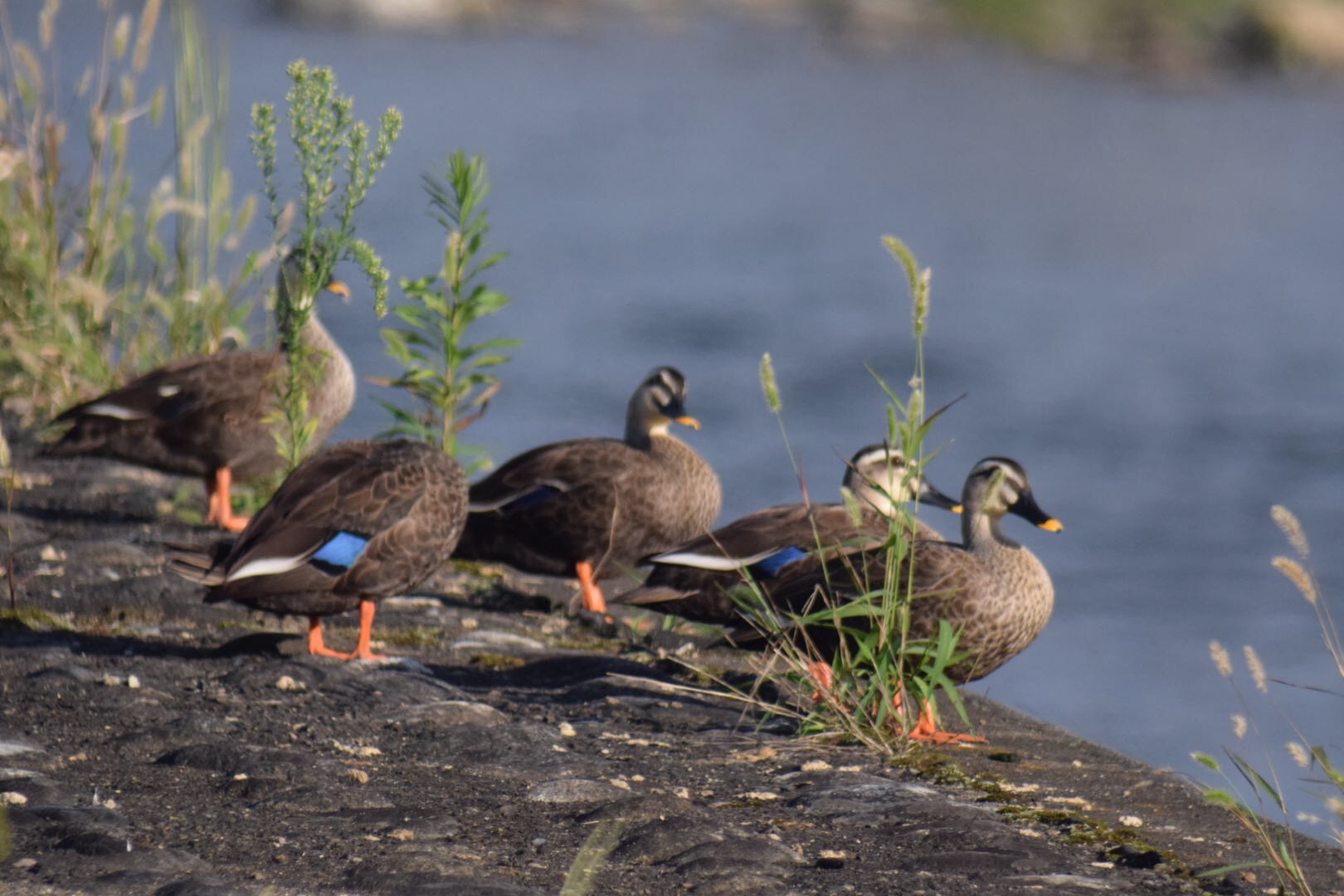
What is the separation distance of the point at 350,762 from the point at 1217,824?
2.03m

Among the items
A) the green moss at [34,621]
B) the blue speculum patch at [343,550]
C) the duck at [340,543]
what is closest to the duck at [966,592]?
the duck at [340,543]

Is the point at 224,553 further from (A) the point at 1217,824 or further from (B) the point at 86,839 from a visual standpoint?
(A) the point at 1217,824

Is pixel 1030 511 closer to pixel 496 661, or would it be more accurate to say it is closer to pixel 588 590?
pixel 588 590

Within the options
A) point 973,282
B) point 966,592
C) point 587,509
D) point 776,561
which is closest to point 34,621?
point 587,509

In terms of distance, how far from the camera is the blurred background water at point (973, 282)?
481 inches

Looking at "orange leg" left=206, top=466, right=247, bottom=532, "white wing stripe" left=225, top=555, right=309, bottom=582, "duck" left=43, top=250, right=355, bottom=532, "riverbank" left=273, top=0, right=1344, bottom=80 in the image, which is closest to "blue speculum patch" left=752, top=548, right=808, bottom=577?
"white wing stripe" left=225, top=555, right=309, bottom=582

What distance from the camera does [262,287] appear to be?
25.1 ft

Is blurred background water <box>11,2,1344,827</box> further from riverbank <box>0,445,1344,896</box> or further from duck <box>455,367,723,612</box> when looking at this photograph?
duck <box>455,367,723,612</box>

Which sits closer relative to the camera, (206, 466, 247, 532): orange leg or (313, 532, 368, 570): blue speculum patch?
(313, 532, 368, 570): blue speculum patch

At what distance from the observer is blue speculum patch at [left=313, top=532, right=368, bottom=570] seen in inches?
194

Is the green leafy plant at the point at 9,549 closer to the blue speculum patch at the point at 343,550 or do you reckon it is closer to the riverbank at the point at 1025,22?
the blue speculum patch at the point at 343,550

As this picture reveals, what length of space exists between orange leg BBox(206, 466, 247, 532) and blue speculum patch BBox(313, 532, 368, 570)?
6.14 ft

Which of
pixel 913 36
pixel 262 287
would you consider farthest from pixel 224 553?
pixel 913 36

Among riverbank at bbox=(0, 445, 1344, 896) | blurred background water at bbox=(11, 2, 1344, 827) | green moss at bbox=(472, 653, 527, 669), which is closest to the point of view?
riverbank at bbox=(0, 445, 1344, 896)
